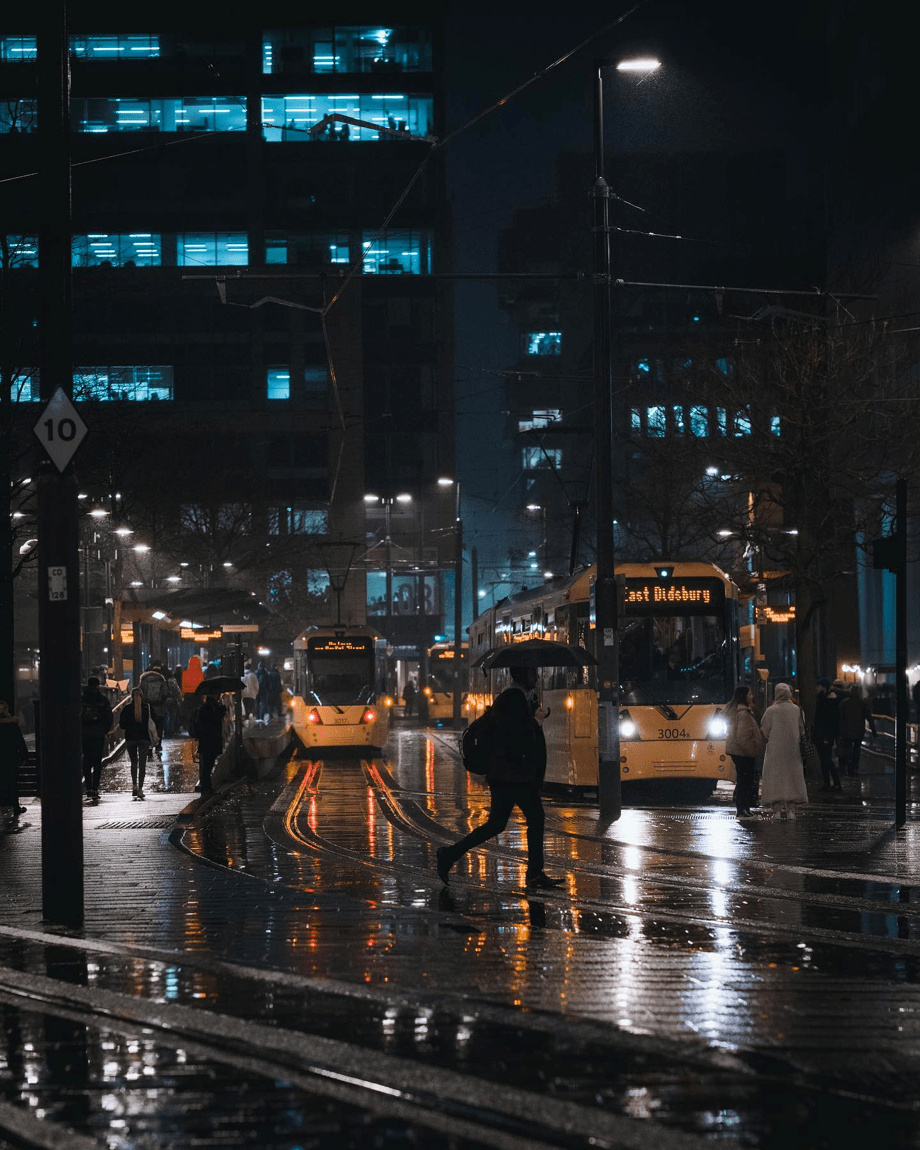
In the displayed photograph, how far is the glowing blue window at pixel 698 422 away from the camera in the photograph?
3216cm

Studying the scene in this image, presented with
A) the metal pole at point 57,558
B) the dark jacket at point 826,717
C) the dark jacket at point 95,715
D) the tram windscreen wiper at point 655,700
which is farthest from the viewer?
the dark jacket at point 826,717

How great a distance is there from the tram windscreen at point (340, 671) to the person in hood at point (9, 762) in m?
17.0

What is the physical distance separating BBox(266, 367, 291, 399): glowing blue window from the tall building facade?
0.39ft

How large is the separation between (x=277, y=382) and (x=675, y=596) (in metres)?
73.1

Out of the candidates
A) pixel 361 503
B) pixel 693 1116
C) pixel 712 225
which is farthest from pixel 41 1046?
pixel 712 225

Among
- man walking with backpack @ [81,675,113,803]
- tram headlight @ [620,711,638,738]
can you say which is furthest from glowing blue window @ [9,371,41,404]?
tram headlight @ [620,711,638,738]

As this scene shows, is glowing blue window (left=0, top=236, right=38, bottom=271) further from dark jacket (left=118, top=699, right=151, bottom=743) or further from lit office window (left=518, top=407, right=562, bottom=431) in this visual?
lit office window (left=518, top=407, right=562, bottom=431)

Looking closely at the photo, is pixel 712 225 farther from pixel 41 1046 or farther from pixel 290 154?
pixel 41 1046

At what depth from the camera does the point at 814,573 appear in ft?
98.8

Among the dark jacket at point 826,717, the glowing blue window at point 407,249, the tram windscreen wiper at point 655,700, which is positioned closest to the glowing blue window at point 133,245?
the glowing blue window at point 407,249

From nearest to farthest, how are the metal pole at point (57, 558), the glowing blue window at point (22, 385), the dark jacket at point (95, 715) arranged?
the metal pole at point (57, 558)
the dark jacket at point (95, 715)
the glowing blue window at point (22, 385)

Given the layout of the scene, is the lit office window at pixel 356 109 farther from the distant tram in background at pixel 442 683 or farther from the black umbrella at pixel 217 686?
the black umbrella at pixel 217 686

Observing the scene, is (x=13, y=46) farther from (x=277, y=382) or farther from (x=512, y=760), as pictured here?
(x=512, y=760)

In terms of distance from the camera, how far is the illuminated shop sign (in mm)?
38938
